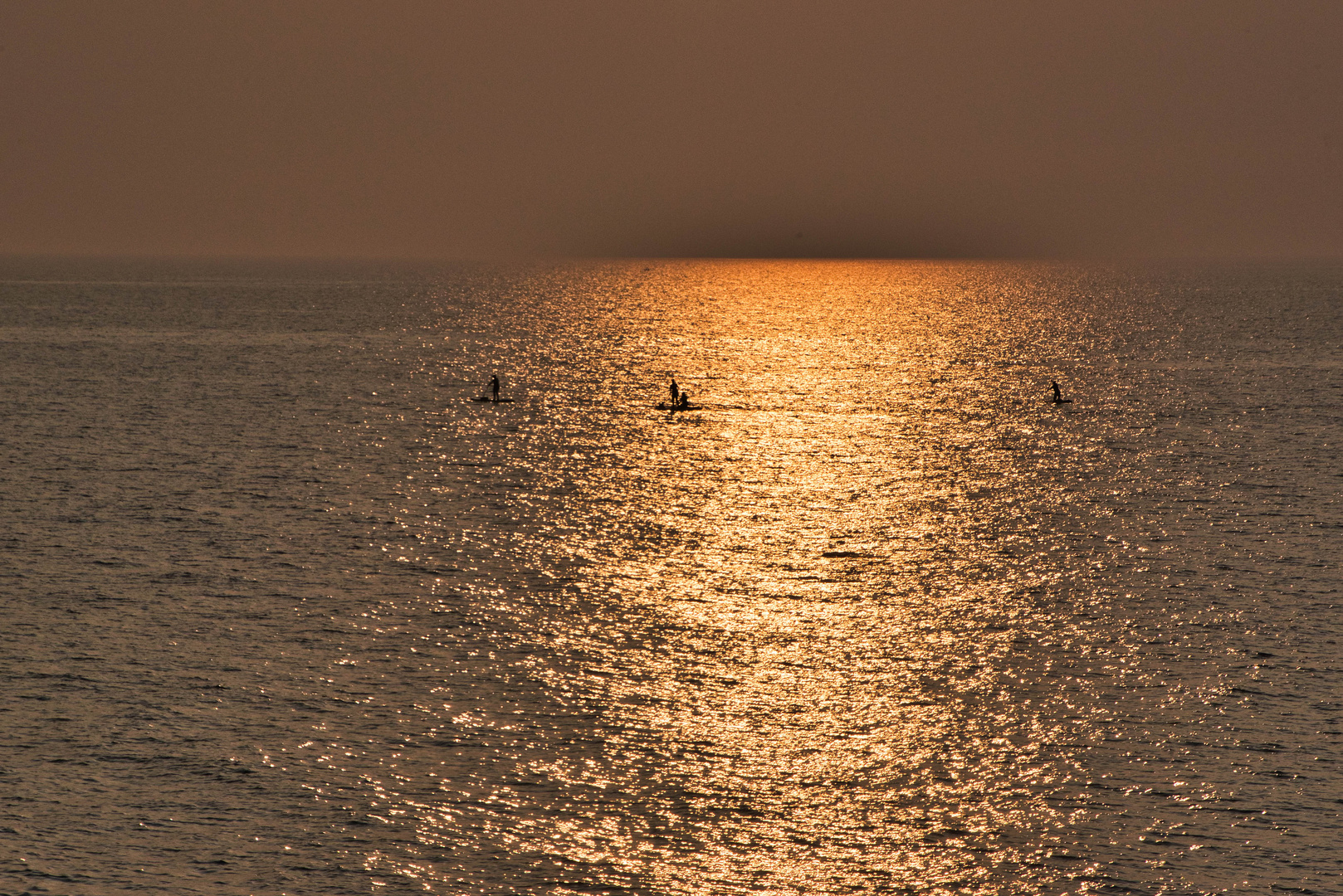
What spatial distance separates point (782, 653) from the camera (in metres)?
43.3

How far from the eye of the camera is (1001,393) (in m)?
122

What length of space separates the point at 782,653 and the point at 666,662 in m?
4.08

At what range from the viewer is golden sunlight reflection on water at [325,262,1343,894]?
30.2 meters

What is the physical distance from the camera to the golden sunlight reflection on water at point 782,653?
99.1 feet

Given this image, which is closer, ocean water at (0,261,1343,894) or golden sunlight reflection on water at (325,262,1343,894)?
ocean water at (0,261,1343,894)

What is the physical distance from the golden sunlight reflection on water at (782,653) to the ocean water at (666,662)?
0.18 meters

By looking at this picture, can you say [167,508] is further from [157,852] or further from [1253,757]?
[1253,757]

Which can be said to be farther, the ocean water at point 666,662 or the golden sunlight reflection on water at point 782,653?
the golden sunlight reflection on water at point 782,653

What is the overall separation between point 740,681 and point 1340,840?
17234mm

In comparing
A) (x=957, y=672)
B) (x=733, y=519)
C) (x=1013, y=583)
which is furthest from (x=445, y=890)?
(x=733, y=519)

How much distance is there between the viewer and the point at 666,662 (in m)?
42.3

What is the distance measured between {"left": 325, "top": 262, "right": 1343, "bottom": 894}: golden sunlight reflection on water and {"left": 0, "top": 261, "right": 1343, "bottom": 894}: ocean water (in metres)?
0.18

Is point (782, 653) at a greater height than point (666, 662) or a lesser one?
greater

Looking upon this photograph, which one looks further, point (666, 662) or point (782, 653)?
point (782, 653)
